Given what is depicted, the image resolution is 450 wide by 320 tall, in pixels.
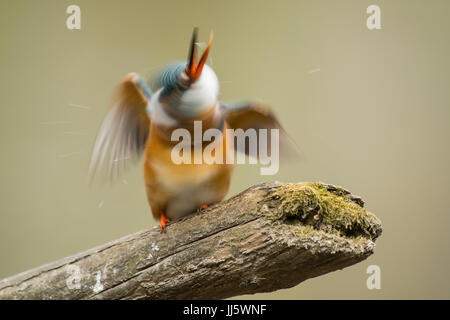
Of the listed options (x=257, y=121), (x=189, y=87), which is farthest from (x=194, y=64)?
(x=257, y=121)

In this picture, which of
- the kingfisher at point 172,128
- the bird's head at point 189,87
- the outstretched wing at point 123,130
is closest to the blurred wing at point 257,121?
the kingfisher at point 172,128

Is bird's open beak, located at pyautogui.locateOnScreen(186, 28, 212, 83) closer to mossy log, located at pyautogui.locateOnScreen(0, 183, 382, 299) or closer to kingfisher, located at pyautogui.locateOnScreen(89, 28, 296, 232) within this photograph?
kingfisher, located at pyautogui.locateOnScreen(89, 28, 296, 232)

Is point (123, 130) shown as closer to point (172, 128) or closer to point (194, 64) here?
point (172, 128)

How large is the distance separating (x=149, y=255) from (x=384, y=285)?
1655 mm

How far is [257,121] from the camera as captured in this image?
57.2 inches

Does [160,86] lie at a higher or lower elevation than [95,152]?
higher

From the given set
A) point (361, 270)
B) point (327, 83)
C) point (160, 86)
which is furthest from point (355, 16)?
point (160, 86)

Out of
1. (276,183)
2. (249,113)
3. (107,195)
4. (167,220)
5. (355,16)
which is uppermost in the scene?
(355,16)

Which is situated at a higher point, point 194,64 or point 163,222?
point 194,64

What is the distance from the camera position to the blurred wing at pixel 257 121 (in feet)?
4.53

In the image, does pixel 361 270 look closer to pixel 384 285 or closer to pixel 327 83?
pixel 384 285

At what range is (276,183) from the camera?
121 cm

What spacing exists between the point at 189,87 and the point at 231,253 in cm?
42

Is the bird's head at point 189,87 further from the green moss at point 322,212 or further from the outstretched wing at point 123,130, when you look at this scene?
the green moss at point 322,212
